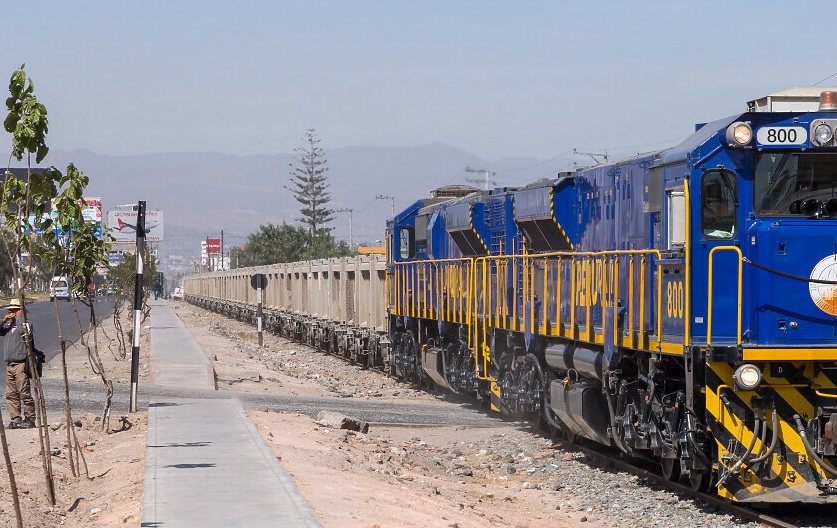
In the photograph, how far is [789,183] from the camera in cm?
1209

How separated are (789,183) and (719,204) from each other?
0.74 meters

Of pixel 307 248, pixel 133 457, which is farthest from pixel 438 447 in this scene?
pixel 307 248

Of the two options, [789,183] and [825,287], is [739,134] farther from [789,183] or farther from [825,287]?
[825,287]

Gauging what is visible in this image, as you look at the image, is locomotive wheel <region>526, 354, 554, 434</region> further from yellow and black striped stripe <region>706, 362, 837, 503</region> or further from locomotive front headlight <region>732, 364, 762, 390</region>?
locomotive front headlight <region>732, 364, 762, 390</region>

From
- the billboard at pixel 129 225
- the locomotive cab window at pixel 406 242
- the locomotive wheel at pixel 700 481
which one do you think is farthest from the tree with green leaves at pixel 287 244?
the locomotive wheel at pixel 700 481

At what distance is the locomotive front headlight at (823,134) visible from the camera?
11781 millimetres

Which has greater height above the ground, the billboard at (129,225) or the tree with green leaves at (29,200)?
the billboard at (129,225)

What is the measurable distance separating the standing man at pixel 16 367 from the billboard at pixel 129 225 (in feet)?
131

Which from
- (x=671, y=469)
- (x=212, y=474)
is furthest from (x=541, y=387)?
(x=212, y=474)

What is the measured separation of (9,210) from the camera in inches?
535

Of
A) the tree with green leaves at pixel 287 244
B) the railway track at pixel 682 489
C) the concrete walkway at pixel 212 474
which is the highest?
the tree with green leaves at pixel 287 244

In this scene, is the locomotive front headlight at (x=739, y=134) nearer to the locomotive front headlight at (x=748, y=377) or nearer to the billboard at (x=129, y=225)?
the locomotive front headlight at (x=748, y=377)

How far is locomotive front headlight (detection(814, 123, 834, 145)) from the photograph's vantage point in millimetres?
Answer: 11781

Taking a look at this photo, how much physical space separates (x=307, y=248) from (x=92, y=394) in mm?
105357
